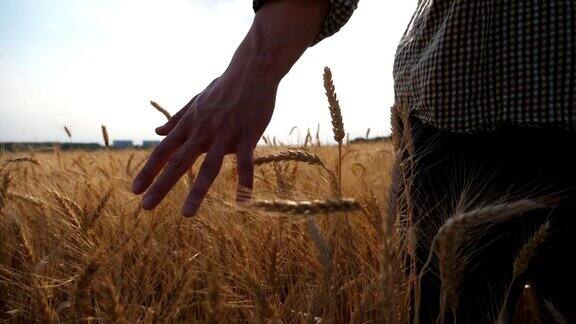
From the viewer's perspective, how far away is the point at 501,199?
38.6 inches

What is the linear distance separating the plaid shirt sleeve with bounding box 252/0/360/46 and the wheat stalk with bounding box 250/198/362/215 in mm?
509

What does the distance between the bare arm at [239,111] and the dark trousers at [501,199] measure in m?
0.35

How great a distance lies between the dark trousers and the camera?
101cm

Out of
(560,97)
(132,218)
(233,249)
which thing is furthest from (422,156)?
(132,218)

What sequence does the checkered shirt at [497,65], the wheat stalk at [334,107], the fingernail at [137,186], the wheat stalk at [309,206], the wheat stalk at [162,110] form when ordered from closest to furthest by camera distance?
the wheat stalk at [309,206] → the checkered shirt at [497,65] → the fingernail at [137,186] → the wheat stalk at [334,107] → the wheat stalk at [162,110]

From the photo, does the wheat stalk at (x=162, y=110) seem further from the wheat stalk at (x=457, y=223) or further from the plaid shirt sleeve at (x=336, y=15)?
the wheat stalk at (x=457, y=223)

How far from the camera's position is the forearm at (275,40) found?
1003 millimetres

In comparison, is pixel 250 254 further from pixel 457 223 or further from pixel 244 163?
pixel 457 223

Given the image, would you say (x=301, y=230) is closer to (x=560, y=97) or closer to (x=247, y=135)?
(x=247, y=135)

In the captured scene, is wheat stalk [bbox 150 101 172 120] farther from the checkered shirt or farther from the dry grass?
the checkered shirt

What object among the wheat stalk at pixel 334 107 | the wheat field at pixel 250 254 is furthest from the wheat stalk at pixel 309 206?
the wheat stalk at pixel 334 107

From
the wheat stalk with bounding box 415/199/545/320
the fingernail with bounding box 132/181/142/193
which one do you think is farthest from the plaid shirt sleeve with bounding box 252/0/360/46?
the wheat stalk with bounding box 415/199/545/320

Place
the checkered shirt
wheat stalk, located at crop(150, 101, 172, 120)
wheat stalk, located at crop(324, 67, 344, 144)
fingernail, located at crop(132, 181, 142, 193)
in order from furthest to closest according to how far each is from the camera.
Answer: wheat stalk, located at crop(150, 101, 172, 120) → wheat stalk, located at crop(324, 67, 344, 144) → fingernail, located at crop(132, 181, 142, 193) → the checkered shirt

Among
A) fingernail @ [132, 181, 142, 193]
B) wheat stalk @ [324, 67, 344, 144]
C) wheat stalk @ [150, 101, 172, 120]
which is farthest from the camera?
wheat stalk @ [150, 101, 172, 120]
